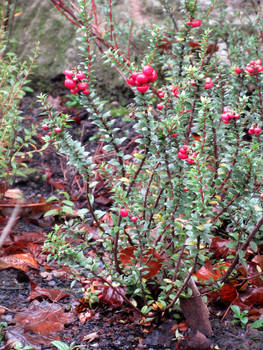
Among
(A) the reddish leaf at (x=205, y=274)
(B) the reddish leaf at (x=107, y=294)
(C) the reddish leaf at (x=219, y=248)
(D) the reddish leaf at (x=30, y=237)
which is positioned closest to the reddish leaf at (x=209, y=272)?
(A) the reddish leaf at (x=205, y=274)

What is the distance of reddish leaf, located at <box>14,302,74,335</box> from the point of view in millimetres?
1997

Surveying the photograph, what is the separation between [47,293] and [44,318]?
197 mm

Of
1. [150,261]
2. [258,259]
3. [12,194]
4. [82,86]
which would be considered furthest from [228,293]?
[12,194]

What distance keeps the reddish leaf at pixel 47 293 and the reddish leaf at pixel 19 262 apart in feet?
0.74

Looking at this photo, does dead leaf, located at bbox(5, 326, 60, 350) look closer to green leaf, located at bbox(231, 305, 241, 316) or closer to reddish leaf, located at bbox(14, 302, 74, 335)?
reddish leaf, located at bbox(14, 302, 74, 335)

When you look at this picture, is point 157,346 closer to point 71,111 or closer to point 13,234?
point 13,234

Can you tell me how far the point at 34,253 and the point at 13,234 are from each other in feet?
0.89

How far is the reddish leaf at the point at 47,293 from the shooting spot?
2.22 m

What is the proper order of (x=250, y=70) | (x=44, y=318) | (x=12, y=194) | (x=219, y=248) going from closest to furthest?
(x=44, y=318) → (x=250, y=70) → (x=219, y=248) → (x=12, y=194)

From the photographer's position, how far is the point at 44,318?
6.74 feet

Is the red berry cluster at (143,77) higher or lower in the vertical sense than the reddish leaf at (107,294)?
higher

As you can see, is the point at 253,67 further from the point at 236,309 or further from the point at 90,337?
the point at 90,337

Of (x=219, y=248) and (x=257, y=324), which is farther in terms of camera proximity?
(x=219, y=248)

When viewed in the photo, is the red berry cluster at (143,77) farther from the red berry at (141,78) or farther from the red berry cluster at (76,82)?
the red berry cluster at (76,82)
